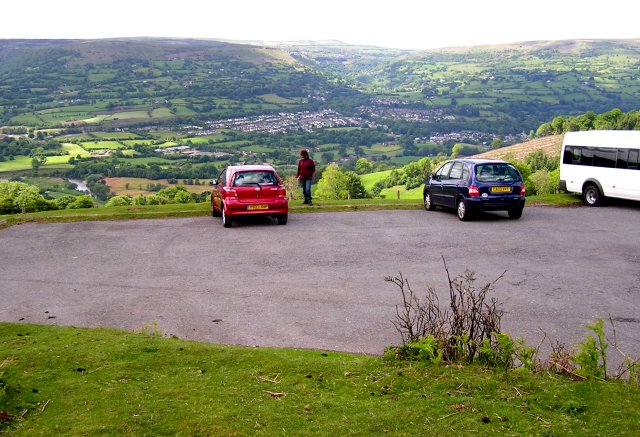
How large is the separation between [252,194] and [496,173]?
7.61m

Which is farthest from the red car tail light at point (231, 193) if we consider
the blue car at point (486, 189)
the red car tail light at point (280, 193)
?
the blue car at point (486, 189)

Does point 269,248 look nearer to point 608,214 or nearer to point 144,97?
point 608,214

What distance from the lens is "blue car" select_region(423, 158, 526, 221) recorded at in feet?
62.8

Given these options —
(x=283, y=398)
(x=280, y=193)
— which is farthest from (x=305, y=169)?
(x=283, y=398)

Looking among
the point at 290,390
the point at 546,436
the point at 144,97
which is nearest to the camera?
the point at 546,436

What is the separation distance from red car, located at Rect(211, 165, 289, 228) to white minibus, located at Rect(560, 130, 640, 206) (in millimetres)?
11238

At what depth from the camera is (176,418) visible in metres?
5.15

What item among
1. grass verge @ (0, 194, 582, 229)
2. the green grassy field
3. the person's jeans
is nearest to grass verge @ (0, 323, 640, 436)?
grass verge @ (0, 194, 582, 229)

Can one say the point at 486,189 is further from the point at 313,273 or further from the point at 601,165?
the point at 313,273

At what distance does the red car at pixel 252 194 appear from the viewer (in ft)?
61.8

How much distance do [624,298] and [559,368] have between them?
225 inches

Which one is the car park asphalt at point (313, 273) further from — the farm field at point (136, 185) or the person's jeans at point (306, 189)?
the farm field at point (136, 185)

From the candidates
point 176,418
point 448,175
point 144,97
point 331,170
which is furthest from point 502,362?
point 144,97

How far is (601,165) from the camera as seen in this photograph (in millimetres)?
21922
